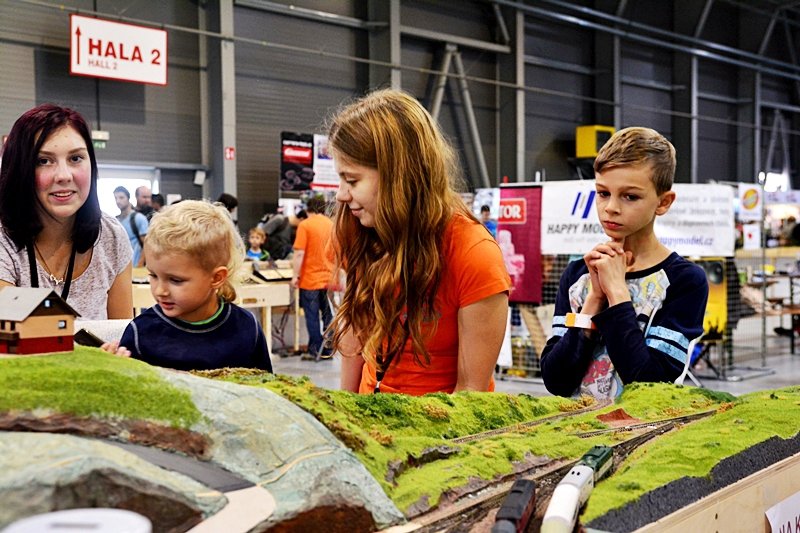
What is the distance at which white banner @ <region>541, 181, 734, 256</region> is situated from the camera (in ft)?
21.1

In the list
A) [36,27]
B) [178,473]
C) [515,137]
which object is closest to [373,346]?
[178,473]

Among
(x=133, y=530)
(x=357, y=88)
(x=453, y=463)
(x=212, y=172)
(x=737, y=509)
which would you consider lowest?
(x=737, y=509)

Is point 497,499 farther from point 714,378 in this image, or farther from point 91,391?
point 714,378

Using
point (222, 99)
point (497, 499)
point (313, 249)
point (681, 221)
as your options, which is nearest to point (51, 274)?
point (497, 499)

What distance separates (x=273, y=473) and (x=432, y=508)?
0.76ft

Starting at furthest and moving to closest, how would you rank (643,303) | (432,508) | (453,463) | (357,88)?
(357,88) < (643,303) < (453,463) < (432,508)

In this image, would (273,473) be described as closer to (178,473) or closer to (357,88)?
(178,473)

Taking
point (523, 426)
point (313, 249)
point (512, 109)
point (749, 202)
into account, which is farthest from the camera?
point (512, 109)

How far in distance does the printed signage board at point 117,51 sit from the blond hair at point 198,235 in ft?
29.9

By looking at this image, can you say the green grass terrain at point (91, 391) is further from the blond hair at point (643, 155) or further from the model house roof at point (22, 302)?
the blond hair at point (643, 155)

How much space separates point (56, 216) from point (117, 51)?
9.10 m

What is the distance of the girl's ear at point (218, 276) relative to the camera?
1933 mm

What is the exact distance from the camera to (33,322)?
1154mm

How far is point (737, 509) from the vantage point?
54.2 inches
